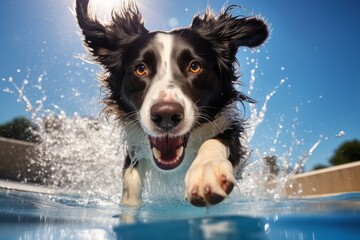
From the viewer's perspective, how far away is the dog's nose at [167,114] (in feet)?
9.86

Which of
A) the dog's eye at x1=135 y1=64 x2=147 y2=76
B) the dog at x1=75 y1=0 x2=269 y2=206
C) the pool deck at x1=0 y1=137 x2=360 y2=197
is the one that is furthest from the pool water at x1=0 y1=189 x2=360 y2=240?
the pool deck at x1=0 y1=137 x2=360 y2=197

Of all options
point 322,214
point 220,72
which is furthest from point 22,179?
point 322,214

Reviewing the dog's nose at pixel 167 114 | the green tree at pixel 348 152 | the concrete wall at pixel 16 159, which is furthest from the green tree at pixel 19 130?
the green tree at pixel 348 152

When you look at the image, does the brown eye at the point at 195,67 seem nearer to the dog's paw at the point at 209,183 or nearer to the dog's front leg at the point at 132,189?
the dog's front leg at the point at 132,189

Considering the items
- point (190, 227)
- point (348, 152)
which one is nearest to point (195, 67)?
point (190, 227)

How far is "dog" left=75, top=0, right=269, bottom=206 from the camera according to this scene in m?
3.10

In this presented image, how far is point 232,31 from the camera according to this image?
14.8ft

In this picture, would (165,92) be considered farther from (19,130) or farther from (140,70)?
(19,130)

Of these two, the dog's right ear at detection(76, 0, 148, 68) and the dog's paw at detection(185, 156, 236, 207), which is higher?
the dog's right ear at detection(76, 0, 148, 68)

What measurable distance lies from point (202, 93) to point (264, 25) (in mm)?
1277

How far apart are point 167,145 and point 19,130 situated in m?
8.72

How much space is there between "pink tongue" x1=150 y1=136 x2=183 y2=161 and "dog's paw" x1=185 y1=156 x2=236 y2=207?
966 mm

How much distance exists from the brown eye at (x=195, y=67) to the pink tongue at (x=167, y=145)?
674 mm

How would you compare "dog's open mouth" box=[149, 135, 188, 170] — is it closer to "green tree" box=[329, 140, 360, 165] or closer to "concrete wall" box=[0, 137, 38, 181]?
"concrete wall" box=[0, 137, 38, 181]
